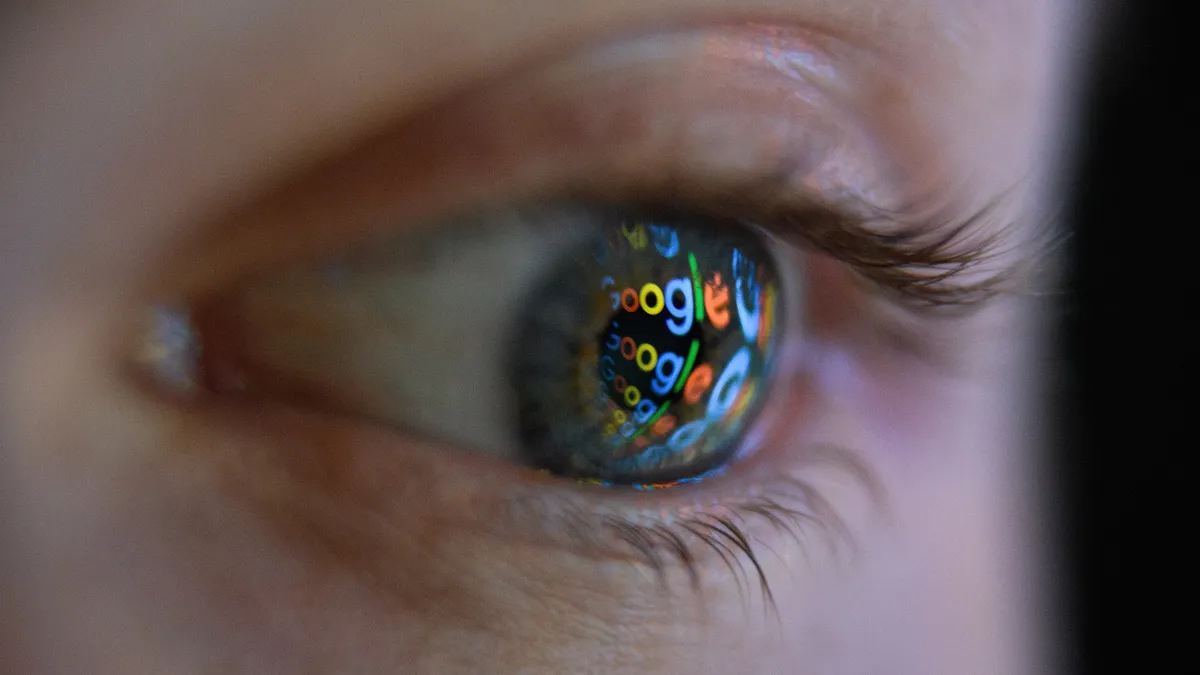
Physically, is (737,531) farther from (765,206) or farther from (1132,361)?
(1132,361)

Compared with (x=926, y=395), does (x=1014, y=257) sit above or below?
above

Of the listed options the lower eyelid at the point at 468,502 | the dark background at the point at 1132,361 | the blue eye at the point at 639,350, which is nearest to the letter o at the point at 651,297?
the blue eye at the point at 639,350

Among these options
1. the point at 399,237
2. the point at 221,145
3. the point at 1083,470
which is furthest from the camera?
the point at 1083,470

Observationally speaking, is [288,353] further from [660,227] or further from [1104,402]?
[1104,402]

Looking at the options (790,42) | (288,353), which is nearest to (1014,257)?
(790,42)

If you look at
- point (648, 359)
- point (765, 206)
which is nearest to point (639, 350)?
point (648, 359)
